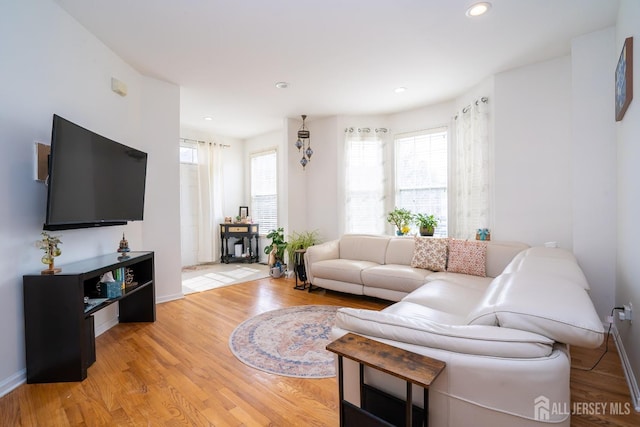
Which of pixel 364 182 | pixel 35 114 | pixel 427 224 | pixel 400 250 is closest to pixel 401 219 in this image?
Result: pixel 427 224

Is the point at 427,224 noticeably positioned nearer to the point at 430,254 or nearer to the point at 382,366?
the point at 430,254

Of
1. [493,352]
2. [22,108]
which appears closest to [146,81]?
[22,108]

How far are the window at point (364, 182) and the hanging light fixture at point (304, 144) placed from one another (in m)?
0.68

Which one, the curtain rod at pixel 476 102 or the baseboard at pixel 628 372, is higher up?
the curtain rod at pixel 476 102

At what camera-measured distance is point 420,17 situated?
7.81ft

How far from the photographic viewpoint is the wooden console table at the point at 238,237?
6121 mm

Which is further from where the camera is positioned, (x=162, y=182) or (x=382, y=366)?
(x=162, y=182)

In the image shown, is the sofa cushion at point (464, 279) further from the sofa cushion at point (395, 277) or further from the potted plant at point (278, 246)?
the potted plant at point (278, 246)

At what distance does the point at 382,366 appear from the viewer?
3.31 feet

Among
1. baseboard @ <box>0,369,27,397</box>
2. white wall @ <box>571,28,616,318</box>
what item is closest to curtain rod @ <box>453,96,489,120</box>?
white wall @ <box>571,28,616,318</box>

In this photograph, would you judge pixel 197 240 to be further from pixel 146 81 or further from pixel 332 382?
pixel 332 382

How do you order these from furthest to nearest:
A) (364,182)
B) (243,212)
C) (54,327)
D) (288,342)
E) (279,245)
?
(243,212) < (279,245) < (364,182) < (288,342) < (54,327)

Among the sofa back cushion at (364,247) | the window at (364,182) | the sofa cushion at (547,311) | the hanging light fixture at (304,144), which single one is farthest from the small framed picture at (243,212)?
the sofa cushion at (547,311)

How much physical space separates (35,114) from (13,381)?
1882mm
